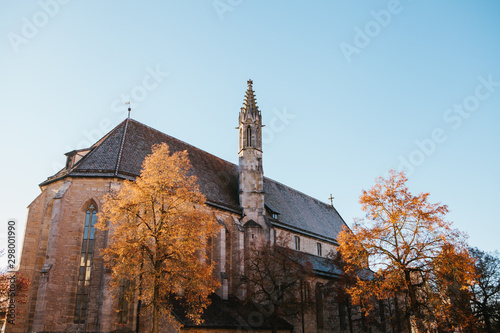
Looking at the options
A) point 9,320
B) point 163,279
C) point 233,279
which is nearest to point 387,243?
Answer: point 163,279

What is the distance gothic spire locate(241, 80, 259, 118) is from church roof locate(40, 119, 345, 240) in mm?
5219

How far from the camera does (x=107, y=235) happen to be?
79.6 ft

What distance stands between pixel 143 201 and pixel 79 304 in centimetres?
864

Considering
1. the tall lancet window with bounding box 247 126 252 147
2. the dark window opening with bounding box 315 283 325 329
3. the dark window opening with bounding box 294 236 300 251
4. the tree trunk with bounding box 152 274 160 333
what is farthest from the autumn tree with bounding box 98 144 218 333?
the dark window opening with bounding box 294 236 300 251

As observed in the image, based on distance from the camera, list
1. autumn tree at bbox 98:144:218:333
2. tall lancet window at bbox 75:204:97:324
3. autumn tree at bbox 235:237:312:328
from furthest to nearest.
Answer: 1. autumn tree at bbox 235:237:312:328
2. tall lancet window at bbox 75:204:97:324
3. autumn tree at bbox 98:144:218:333

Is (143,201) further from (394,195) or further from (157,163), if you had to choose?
(394,195)

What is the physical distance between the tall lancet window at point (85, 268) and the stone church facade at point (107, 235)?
0.17ft

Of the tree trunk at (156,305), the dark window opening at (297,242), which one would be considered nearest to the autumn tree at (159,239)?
the tree trunk at (156,305)

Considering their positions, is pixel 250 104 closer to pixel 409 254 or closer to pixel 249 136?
pixel 249 136

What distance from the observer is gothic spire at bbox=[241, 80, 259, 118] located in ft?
123

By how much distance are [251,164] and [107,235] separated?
14.6 m

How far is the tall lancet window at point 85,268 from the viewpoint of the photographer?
75.6 feet

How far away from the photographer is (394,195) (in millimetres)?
19984

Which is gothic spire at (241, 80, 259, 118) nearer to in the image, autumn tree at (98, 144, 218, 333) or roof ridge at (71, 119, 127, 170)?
roof ridge at (71, 119, 127, 170)
